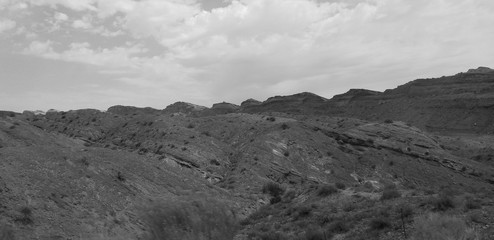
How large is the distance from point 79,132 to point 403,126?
157ft

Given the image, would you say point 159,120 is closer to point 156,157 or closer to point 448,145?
point 156,157

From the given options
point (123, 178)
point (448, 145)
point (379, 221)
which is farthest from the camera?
point (448, 145)

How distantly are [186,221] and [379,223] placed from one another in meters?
8.63

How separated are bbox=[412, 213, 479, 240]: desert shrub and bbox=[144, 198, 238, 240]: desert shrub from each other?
6664 millimetres

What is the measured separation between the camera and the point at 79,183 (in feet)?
77.1

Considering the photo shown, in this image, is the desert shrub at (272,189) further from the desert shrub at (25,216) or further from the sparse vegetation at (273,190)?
the desert shrub at (25,216)

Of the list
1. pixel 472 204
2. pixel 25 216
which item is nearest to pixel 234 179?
pixel 25 216

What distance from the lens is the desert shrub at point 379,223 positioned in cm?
1743

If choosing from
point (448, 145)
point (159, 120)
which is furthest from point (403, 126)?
point (159, 120)

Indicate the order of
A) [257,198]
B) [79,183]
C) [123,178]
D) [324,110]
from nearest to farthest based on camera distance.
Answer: [79,183] → [123,178] → [257,198] → [324,110]

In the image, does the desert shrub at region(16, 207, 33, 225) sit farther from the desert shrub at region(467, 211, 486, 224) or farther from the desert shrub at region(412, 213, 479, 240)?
the desert shrub at region(467, 211, 486, 224)

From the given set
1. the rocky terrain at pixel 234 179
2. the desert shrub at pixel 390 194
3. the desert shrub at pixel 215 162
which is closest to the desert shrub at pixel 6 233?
the rocky terrain at pixel 234 179

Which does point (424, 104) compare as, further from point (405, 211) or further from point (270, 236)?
point (270, 236)

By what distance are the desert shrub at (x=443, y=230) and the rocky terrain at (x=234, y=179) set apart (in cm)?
15
